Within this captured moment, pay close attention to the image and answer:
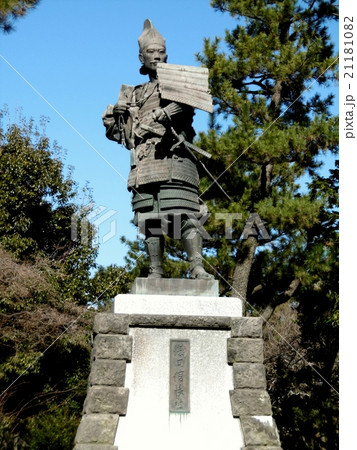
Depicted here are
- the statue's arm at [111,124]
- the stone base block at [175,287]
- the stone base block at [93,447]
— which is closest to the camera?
the stone base block at [93,447]

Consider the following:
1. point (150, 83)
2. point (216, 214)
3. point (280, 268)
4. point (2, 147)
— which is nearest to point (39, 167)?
point (2, 147)

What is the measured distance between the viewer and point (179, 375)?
4.48 meters

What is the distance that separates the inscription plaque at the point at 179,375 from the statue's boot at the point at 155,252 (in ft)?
2.56

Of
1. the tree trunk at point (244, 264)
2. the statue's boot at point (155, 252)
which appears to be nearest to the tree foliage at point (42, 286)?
the tree trunk at point (244, 264)

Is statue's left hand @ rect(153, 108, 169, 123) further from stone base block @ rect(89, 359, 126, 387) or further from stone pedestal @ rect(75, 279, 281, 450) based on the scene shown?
stone base block @ rect(89, 359, 126, 387)

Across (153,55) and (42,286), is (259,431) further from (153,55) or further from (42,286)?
(42,286)

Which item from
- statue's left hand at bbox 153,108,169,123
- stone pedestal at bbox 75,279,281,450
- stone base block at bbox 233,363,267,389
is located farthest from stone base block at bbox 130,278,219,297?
statue's left hand at bbox 153,108,169,123

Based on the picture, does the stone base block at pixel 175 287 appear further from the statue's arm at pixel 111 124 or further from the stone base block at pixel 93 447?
the statue's arm at pixel 111 124

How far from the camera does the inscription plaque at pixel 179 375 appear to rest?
14.4 feet

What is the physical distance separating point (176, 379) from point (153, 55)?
2956 mm

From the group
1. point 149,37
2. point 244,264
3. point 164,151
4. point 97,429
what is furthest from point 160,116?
point 244,264

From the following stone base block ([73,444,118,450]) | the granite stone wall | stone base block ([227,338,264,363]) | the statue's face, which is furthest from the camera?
the statue's face

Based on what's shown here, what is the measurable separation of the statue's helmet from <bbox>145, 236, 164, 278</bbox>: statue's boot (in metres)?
1.84

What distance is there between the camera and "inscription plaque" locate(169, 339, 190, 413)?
4402 millimetres
